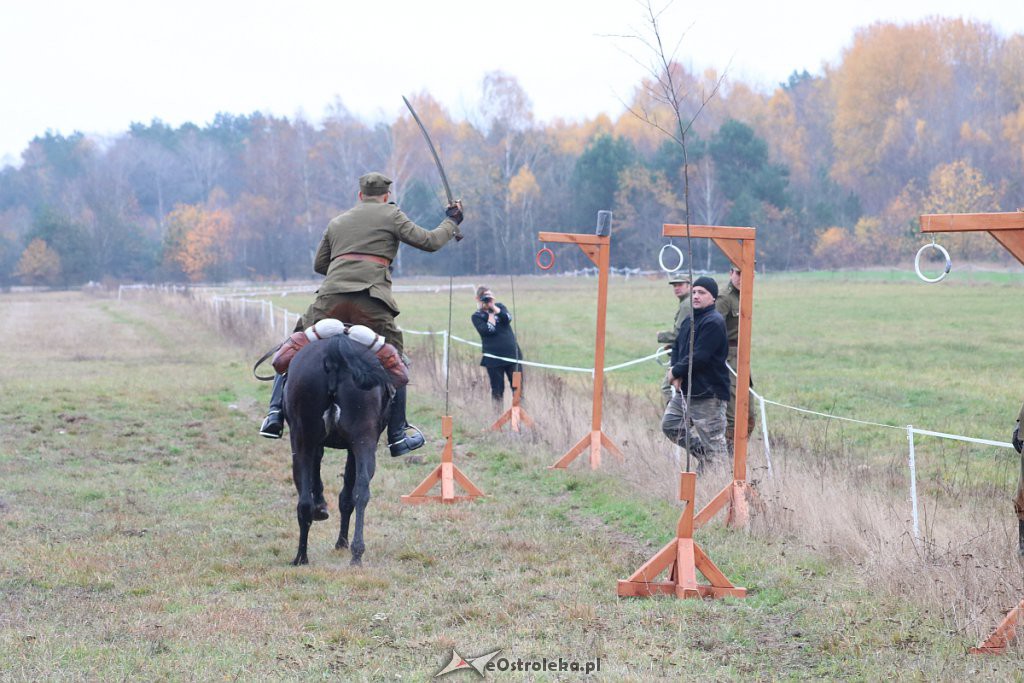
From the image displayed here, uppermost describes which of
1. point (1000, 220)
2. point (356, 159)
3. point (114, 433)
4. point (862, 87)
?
point (862, 87)

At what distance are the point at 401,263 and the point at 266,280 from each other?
1977cm

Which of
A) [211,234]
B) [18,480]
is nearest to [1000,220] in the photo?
[18,480]

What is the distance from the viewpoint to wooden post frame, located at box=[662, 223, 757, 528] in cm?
791

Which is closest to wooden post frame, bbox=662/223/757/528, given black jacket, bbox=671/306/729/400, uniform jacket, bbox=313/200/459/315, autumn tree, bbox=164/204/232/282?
black jacket, bbox=671/306/729/400

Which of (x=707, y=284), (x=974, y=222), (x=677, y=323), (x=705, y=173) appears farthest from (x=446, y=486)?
(x=705, y=173)

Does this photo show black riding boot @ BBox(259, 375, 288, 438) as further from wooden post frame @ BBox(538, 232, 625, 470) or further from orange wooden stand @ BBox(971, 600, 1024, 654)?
orange wooden stand @ BBox(971, 600, 1024, 654)

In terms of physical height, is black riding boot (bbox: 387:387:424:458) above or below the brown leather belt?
below

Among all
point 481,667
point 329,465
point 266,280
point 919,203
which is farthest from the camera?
point 266,280

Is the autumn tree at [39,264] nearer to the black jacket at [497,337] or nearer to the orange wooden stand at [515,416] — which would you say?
the black jacket at [497,337]

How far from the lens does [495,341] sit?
50.5 ft

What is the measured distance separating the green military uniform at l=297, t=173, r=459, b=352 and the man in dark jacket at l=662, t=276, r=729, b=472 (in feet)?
8.76

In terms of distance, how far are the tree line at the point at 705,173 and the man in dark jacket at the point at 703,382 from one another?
3012cm

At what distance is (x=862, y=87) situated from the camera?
73.5 metres

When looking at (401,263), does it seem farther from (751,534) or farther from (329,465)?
(751,534)
